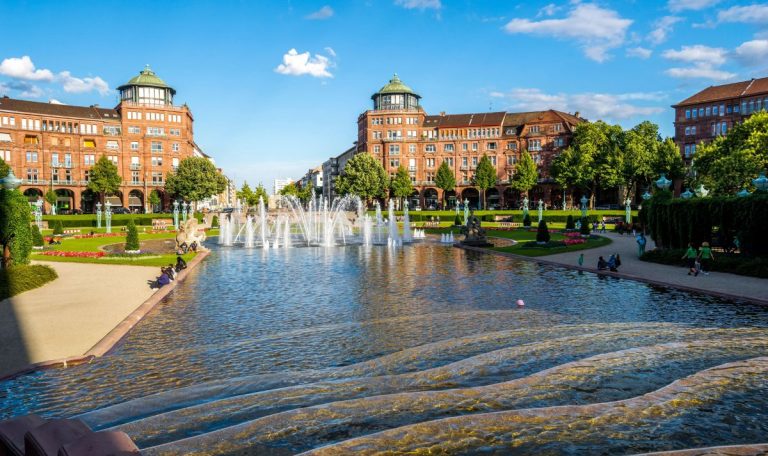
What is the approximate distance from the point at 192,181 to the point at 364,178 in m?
29.1

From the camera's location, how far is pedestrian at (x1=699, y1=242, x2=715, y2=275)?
83.1 ft

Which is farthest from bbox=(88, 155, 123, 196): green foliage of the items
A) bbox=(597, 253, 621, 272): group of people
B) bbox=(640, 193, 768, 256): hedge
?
bbox=(597, 253, 621, 272): group of people

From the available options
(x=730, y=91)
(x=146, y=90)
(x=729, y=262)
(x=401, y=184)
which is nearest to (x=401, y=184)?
A: (x=401, y=184)

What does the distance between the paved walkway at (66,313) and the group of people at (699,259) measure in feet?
74.2

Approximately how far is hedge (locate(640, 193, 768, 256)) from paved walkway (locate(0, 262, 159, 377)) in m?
26.2

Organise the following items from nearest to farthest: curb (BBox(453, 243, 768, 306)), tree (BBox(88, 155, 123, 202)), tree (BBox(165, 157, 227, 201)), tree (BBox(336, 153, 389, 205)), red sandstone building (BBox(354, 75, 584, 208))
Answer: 1. curb (BBox(453, 243, 768, 306))
2. tree (BBox(88, 155, 123, 202))
3. tree (BBox(165, 157, 227, 201))
4. tree (BBox(336, 153, 389, 205))
5. red sandstone building (BBox(354, 75, 584, 208))

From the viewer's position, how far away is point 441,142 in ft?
359

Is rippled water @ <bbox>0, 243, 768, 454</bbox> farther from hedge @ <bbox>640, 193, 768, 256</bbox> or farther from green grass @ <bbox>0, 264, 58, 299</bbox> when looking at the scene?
hedge @ <bbox>640, 193, 768, 256</bbox>

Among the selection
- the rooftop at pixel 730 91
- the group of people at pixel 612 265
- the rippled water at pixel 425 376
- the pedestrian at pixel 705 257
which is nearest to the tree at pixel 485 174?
the rooftop at pixel 730 91

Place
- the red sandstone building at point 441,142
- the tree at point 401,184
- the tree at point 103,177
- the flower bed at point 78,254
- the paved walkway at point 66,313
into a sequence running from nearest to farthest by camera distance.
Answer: the paved walkway at point 66,313 < the flower bed at point 78,254 < the tree at point 103,177 < the tree at point 401,184 < the red sandstone building at point 441,142

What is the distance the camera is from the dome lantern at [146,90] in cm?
9806

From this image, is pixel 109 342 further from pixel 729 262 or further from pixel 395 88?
pixel 395 88

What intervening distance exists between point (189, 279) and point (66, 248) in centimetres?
2048

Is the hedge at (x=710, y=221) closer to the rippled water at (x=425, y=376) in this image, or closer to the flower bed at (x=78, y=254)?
the rippled water at (x=425, y=376)
